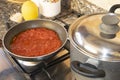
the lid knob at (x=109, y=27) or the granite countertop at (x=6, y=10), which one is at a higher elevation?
the lid knob at (x=109, y=27)

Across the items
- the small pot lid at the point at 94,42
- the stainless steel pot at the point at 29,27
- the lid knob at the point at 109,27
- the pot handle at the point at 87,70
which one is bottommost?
the stainless steel pot at the point at 29,27

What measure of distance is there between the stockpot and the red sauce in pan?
171 millimetres

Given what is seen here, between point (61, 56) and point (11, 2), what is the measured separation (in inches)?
20.0

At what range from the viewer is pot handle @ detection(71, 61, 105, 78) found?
502 mm

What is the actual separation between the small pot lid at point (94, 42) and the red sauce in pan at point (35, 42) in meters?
0.15

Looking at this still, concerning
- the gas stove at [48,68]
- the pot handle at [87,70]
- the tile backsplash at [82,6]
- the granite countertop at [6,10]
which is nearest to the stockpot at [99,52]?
the pot handle at [87,70]

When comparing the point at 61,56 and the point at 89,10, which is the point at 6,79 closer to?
the point at 61,56

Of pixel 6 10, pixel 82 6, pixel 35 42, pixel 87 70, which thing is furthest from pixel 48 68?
pixel 6 10

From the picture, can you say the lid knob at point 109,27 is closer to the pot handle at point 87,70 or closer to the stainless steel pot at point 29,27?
the pot handle at point 87,70

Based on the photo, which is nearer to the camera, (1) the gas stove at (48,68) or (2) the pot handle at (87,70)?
(2) the pot handle at (87,70)

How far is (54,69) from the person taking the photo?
2.41 feet

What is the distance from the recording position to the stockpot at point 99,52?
1.68 feet

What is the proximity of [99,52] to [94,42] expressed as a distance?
0.10ft

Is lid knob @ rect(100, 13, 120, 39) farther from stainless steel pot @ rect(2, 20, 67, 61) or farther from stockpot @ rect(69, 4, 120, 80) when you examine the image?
stainless steel pot @ rect(2, 20, 67, 61)
